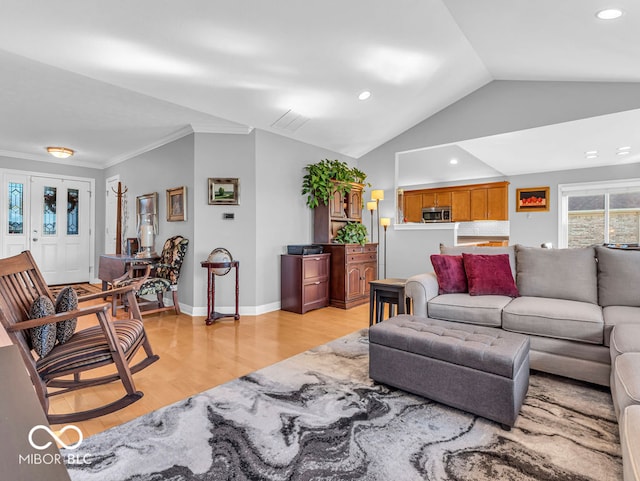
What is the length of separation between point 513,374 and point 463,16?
10.2 feet

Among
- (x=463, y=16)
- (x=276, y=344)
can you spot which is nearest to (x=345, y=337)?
(x=276, y=344)

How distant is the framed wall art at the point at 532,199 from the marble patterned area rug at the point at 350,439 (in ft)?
17.2

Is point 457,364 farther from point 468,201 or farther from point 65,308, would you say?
point 468,201

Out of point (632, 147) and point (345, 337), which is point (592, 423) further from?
point (632, 147)

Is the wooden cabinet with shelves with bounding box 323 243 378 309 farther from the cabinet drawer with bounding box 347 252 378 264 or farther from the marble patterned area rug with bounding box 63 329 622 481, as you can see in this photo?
the marble patterned area rug with bounding box 63 329 622 481

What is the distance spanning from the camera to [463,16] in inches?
123

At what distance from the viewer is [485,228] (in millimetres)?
7590

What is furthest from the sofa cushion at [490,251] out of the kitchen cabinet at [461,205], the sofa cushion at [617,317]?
the kitchen cabinet at [461,205]

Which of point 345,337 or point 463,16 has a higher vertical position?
point 463,16

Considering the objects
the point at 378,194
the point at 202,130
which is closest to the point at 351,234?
the point at 378,194

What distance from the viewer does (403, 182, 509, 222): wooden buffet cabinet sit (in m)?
7.01

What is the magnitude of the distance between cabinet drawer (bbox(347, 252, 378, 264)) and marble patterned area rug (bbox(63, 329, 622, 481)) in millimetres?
2637

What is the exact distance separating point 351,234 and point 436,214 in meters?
3.58

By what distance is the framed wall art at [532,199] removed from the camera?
658 cm
